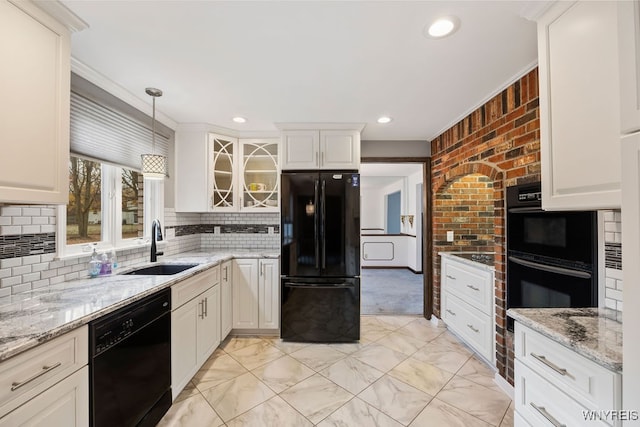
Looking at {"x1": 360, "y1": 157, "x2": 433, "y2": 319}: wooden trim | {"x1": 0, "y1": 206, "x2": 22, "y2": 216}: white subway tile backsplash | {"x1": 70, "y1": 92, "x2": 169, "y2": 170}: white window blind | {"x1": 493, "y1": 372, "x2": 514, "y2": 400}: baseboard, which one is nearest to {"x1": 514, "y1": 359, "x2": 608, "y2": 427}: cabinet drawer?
{"x1": 493, "y1": 372, "x2": 514, "y2": 400}: baseboard

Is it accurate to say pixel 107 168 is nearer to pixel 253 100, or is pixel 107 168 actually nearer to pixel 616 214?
pixel 253 100

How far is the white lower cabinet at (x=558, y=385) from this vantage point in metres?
0.86

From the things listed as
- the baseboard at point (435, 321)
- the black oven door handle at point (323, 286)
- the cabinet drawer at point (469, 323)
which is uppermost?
the black oven door handle at point (323, 286)

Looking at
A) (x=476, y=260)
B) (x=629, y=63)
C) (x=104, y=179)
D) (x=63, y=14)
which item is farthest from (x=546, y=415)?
(x=104, y=179)

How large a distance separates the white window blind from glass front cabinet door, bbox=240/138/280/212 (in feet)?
3.42

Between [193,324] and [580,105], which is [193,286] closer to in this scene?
[193,324]

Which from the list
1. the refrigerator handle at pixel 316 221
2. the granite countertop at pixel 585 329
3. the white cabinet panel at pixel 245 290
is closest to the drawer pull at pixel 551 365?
the granite countertop at pixel 585 329

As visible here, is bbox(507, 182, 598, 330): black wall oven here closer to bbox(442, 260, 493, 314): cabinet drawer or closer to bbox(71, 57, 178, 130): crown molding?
bbox(442, 260, 493, 314): cabinet drawer

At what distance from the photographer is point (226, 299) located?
8.91 feet

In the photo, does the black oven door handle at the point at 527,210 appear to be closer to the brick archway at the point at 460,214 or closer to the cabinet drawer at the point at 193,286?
the brick archway at the point at 460,214

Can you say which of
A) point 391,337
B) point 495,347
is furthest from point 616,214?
point 391,337

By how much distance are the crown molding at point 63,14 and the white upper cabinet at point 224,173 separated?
1.61 meters

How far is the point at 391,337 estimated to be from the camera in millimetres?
2918

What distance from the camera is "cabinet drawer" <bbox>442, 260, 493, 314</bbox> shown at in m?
2.28
